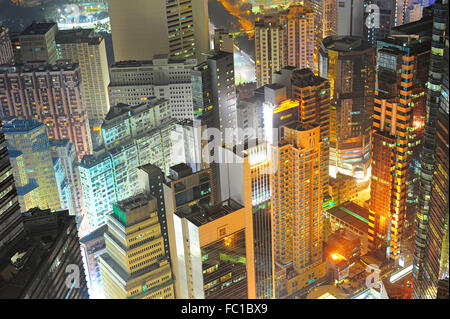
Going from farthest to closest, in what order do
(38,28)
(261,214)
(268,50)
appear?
1. (268,50)
2. (38,28)
3. (261,214)

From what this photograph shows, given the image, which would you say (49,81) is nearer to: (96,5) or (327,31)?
(96,5)

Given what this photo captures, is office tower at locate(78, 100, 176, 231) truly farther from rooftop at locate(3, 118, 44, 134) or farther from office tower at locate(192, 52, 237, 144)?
office tower at locate(192, 52, 237, 144)

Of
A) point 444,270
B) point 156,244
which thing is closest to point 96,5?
point 156,244

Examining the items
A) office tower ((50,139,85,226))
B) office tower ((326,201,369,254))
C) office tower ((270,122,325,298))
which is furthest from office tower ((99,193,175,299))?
office tower ((326,201,369,254))

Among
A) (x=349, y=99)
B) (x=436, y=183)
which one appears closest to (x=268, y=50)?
(x=349, y=99)

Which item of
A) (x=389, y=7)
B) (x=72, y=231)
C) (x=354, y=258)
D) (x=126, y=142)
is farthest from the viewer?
(x=389, y=7)

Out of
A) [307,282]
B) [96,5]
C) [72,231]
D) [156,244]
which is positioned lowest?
[307,282]

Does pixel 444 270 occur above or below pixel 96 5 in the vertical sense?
below

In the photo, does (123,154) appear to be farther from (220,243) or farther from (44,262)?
(44,262)
